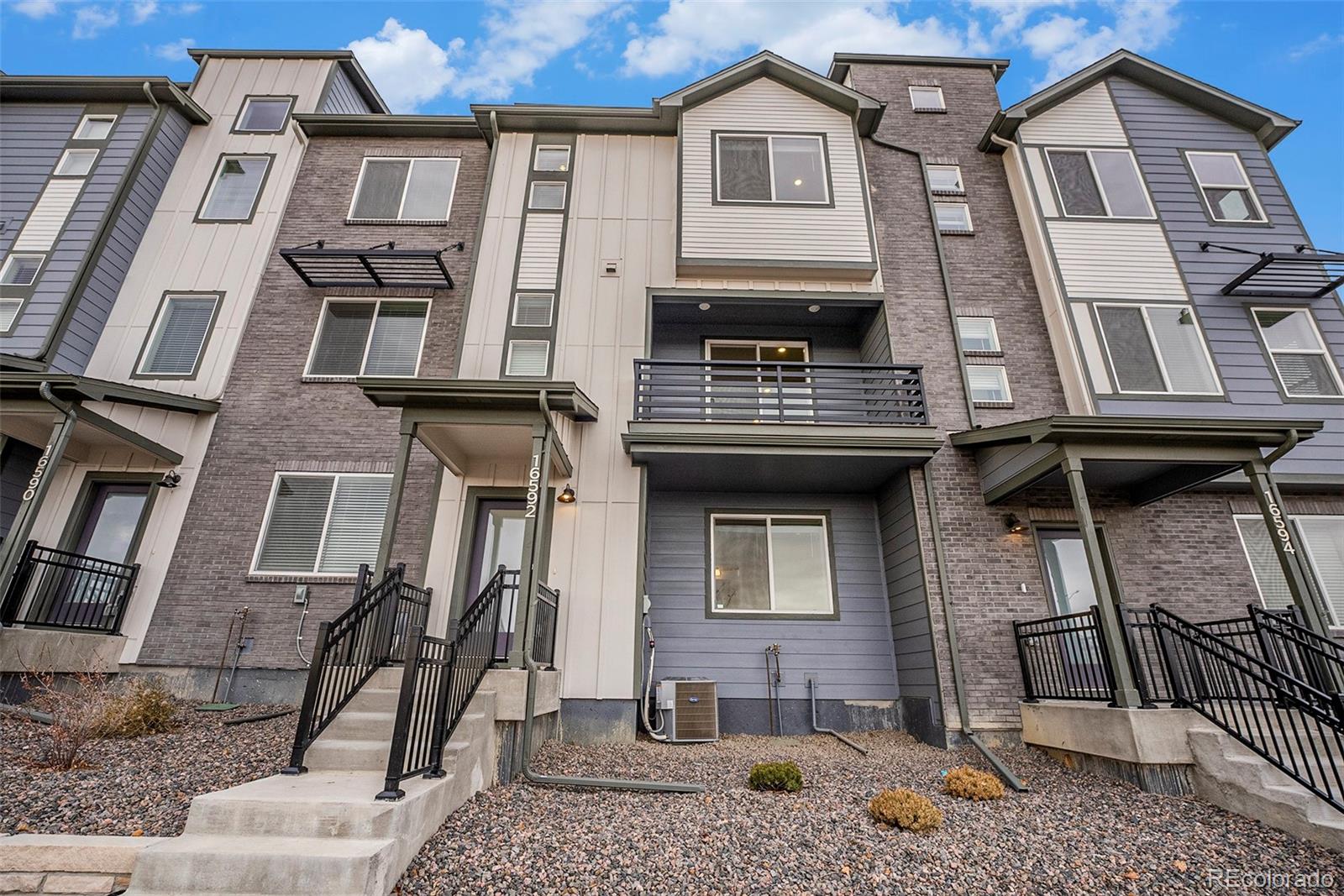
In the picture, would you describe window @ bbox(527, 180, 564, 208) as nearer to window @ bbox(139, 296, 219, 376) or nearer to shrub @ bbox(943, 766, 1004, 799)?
window @ bbox(139, 296, 219, 376)

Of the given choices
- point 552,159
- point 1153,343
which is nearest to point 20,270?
point 552,159

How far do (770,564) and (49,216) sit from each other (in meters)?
13.4

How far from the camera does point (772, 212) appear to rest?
9562 millimetres

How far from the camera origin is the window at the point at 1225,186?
33.4ft

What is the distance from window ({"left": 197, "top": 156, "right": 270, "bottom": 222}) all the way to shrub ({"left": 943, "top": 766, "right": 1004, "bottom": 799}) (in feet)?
43.2

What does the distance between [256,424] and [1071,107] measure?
15158mm

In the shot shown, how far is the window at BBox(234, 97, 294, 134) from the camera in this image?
1127 centimetres

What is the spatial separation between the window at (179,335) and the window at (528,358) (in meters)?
4.95

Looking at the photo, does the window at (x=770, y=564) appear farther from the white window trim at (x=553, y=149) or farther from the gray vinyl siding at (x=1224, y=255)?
the white window trim at (x=553, y=149)

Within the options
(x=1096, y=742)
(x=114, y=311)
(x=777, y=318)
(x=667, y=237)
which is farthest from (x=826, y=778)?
(x=114, y=311)

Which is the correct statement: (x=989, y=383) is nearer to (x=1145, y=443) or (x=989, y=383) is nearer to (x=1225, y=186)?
(x=1145, y=443)

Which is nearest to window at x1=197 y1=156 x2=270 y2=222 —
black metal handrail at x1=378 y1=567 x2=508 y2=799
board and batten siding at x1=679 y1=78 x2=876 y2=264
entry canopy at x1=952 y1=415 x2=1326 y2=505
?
board and batten siding at x1=679 y1=78 x2=876 y2=264

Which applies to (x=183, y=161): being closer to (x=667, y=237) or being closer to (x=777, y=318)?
(x=667, y=237)

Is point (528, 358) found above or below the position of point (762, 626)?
above
